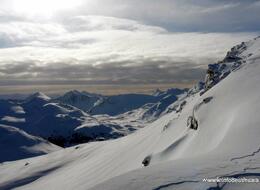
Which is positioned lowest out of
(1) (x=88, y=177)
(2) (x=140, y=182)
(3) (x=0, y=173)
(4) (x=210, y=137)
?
(3) (x=0, y=173)

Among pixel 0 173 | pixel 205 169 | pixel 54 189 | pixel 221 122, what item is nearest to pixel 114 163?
pixel 54 189

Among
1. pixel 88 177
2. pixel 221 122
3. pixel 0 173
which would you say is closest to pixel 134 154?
pixel 88 177

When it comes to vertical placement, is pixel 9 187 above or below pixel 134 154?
below

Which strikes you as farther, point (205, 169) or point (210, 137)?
point (210, 137)

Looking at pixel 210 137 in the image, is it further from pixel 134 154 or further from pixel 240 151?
pixel 134 154

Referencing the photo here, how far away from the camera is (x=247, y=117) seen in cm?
3003

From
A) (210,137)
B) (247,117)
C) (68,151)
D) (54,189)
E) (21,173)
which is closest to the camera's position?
(247,117)

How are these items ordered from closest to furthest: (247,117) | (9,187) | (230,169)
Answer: (230,169) → (247,117) → (9,187)

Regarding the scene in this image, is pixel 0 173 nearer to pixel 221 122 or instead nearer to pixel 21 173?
pixel 21 173

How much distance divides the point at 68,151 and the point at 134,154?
5437 centimetres

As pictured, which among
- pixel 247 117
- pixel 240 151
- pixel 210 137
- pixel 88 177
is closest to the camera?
pixel 240 151

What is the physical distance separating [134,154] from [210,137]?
2923 centimetres

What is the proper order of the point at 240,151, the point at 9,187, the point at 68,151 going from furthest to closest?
the point at 68,151, the point at 9,187, the point at 240,151

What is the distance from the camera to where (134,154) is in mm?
62625
